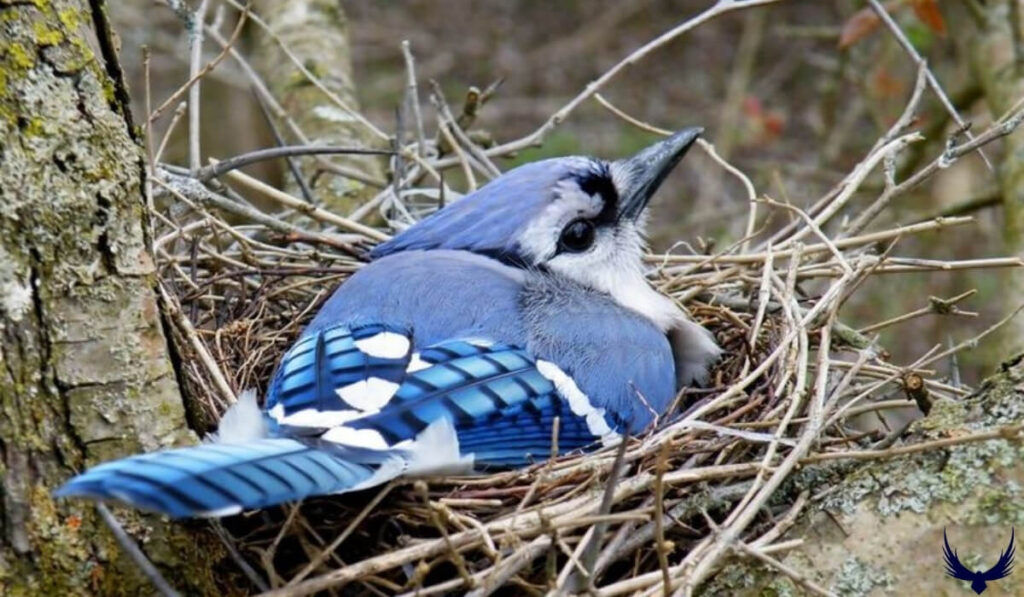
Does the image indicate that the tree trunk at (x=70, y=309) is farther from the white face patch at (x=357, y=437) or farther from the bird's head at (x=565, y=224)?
the bird's head at (x=565, y=224)

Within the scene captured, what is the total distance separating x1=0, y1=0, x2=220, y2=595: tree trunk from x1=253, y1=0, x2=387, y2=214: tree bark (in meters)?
1.82

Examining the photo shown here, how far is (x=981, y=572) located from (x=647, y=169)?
1.56m

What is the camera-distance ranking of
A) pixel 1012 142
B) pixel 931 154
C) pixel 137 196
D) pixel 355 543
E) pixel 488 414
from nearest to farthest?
pixel 137 196
pixel 355 543
pixel 488 414
pixel 1012 142
pixel 931 154

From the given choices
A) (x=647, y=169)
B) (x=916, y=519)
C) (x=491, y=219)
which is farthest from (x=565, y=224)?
(x=916, y=519)

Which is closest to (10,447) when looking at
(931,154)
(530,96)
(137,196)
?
(137,196)

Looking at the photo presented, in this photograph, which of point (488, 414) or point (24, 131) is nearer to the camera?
point (24, 131)

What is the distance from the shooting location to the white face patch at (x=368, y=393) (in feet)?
7.01

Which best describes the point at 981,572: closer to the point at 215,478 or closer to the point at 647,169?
the point at 215,478

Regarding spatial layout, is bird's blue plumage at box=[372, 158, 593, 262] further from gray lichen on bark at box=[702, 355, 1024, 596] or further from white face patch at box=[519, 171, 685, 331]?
gray lichen on bark at box=[702, 355, 1024, 596]

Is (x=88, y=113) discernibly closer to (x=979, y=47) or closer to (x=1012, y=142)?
(x=1012, y=142)

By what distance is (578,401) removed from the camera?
98.3 inches

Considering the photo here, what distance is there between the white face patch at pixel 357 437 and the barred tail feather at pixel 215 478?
0.08 meters

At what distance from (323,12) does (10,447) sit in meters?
2.57

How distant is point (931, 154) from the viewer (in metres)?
4.64
